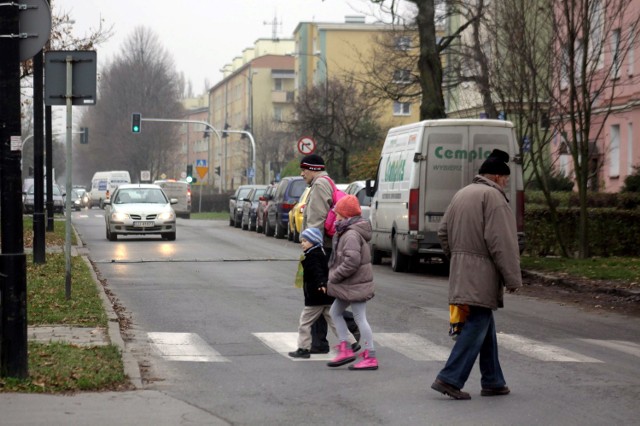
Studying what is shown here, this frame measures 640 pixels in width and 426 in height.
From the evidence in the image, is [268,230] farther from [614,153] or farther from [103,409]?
[103,409]

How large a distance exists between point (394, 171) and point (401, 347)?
38.2 feet

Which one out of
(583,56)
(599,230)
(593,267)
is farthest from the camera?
(599,230)

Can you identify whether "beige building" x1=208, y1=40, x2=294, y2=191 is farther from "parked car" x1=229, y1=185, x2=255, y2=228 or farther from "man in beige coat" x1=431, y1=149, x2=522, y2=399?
"man in beige coat" x1=431, y1=149, x2=522, y2=399

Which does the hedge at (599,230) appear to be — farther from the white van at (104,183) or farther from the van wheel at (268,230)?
the white van at (104,183)

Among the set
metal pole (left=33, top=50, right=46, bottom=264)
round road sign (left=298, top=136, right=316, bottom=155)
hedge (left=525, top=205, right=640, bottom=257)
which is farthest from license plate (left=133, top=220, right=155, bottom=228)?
hedge (left=525, top=205, right=640, bottom=257)

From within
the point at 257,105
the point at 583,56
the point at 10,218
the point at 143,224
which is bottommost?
the point at 143,224

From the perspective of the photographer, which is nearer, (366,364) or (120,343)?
(366,364)

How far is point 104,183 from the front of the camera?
94.2 m

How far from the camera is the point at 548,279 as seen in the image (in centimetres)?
2078

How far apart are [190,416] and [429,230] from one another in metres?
14.1

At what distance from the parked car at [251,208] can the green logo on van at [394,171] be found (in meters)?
19.9

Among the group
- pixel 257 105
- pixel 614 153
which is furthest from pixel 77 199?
pixel 614 153

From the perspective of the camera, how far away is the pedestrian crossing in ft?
37.4

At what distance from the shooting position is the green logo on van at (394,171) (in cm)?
2292
